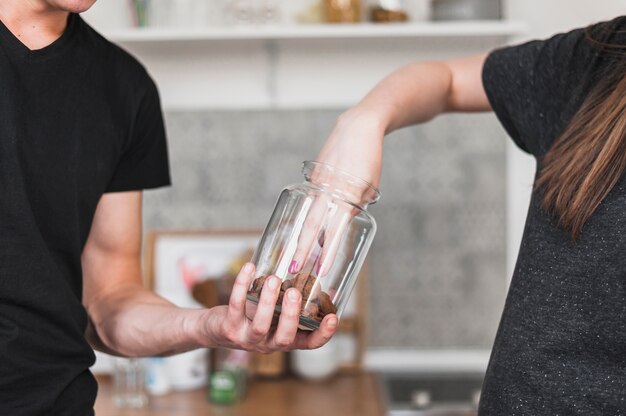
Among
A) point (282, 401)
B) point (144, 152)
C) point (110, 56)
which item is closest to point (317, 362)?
point (282, 401)

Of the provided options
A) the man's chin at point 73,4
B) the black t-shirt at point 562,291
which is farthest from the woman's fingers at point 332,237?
the man's chin at point 73,4

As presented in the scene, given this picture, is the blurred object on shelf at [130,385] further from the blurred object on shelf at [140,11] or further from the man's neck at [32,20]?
the man's neck at [32,20]

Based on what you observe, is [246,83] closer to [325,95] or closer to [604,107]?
[325,95]

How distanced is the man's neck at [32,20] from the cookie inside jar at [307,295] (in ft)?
1.35

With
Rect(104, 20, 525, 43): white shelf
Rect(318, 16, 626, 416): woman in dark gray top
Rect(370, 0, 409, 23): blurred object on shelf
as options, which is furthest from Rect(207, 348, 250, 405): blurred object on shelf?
Rect(318, 16, 626, 416): woman in dark gray top

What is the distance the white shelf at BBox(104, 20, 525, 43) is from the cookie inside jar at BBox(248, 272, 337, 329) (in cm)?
136

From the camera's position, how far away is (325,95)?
2395 mm

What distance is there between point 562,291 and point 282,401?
52.4 inches

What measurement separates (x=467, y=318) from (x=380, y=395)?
42cm

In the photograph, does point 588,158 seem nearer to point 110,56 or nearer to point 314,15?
point 110,56

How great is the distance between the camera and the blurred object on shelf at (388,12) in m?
2.21

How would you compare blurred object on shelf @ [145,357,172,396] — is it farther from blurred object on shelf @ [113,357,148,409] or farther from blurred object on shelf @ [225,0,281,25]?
blurred object on shelf @ [225,0,281,25]

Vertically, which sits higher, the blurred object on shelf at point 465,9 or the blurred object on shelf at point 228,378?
the blurred object on shelf at point 465,9

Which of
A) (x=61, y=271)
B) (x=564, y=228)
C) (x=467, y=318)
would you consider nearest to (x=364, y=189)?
(x=564, y=228)
